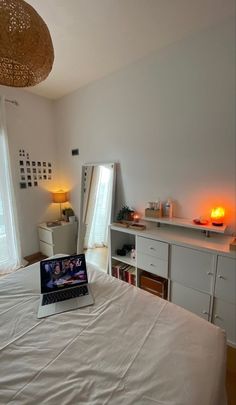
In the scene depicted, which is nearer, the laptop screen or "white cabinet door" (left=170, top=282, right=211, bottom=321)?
the laptop screen

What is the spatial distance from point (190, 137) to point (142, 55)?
3.40ft

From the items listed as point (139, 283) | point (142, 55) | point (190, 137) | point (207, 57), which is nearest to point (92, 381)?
point (139, 283)

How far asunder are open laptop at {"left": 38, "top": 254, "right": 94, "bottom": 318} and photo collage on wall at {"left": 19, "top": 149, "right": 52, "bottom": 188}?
6.44 ft

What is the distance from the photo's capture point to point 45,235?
2965 millimetres

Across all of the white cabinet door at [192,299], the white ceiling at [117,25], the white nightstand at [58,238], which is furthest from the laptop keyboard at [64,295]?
the white ceiling at [117,25]

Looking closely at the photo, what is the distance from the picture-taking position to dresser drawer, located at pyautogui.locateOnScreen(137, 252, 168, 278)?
182 centimetres

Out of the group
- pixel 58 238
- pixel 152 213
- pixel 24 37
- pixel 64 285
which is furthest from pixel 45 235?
pixel 24 37

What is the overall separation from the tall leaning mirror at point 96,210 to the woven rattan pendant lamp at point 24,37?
161 centimetres

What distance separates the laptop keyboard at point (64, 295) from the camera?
45.9 inches

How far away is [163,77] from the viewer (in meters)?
1.97

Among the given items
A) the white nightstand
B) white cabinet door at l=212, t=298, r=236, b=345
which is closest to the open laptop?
white cabinet door at l=212, t=298, r=236, b=345

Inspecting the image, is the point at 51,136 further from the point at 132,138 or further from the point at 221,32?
the point at 221,32

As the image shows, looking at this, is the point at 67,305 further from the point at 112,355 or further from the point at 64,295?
the point at 112,355

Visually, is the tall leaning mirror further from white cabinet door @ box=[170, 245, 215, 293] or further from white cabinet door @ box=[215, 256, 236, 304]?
Result: white cabinet door @ box=[215, 256, 236, 304]
